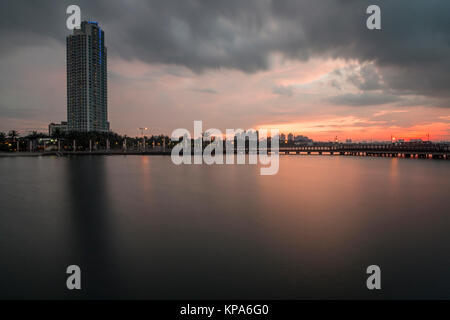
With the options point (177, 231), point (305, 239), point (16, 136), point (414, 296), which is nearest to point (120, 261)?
point (177, 231)

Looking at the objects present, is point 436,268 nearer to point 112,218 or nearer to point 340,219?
point 340,219

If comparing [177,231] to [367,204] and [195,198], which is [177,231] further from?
[367,204]

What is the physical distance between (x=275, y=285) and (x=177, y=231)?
17.2ft

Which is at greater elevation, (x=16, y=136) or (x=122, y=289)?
(x=16, y=136)

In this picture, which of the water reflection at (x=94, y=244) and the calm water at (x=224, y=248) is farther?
the water reflection at (x=94, y=244)

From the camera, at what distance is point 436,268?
751 cm

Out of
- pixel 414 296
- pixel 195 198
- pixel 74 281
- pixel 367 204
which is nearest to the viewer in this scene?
pixel 414 296

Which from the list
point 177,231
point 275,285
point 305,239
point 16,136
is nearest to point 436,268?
point 305,239

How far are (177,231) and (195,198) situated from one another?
7668 mm

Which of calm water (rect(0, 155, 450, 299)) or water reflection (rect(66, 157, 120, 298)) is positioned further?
water reflection (rect(66, 157, 120, 298))

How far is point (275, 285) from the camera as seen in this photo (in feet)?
21.2

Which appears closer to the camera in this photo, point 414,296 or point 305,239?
point 414,296

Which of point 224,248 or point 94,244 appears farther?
point 94,244
